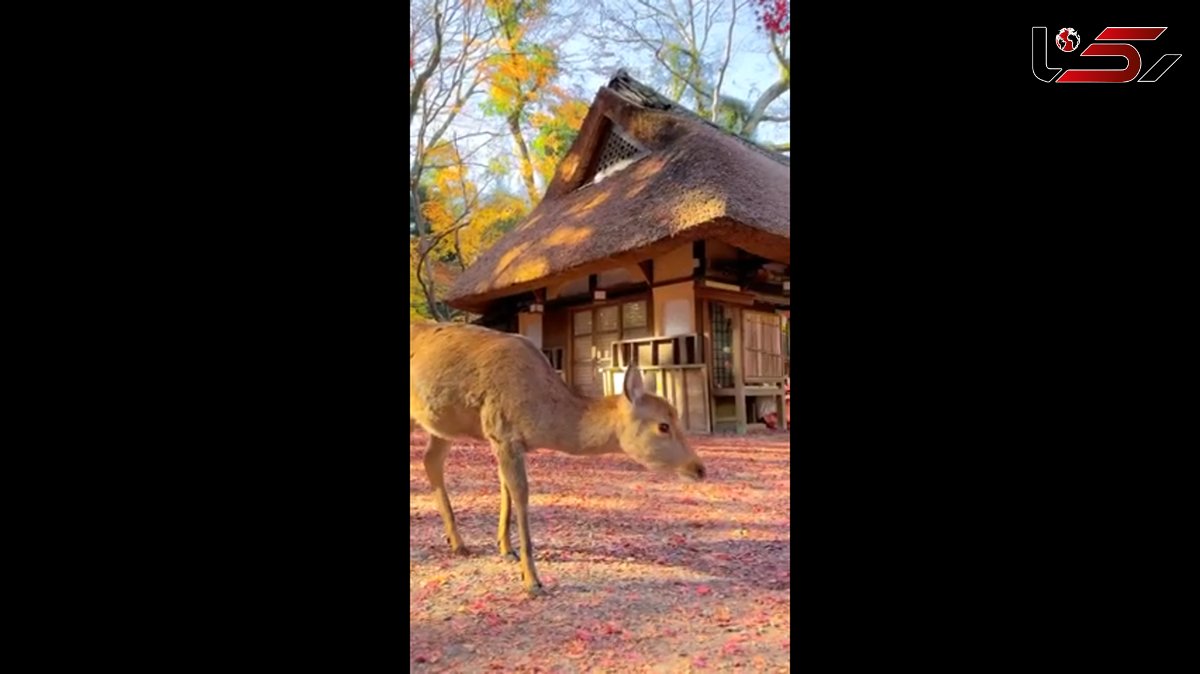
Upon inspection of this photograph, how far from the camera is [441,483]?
1.72m

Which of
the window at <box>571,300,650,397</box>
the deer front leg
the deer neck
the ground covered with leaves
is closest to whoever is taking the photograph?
the ground covered with leaves

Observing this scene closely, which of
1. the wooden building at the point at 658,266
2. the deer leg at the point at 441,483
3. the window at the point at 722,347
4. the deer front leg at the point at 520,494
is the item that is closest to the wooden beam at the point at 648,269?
the wooden building at the point at 658,266

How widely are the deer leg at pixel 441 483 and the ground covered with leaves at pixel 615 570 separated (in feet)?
0.09

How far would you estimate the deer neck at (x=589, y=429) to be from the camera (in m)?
1.62

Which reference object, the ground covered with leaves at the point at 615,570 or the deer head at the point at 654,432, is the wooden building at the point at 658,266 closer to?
the deer head at the point at 654,432

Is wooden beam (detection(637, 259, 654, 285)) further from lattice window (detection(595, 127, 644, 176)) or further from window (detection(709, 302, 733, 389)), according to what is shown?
lattice window (detection(595, 127, 644, 176))

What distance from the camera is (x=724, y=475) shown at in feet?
5.43

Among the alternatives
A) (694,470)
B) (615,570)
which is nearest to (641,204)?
(694,470)

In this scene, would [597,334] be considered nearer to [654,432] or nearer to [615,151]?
[654,432]

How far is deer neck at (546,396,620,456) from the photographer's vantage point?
1619mm

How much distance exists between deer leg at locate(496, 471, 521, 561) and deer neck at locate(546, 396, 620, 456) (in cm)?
20
